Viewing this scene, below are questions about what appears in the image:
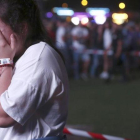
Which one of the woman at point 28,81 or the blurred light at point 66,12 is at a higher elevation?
the woman at point 28,81

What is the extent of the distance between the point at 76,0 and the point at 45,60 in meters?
32.6

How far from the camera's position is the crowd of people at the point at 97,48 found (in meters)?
16.1

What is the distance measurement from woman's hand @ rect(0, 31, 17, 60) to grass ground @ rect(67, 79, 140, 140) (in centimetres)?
491

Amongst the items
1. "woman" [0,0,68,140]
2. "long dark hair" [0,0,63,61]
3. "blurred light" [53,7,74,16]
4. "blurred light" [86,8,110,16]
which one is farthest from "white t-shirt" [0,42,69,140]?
"blurred light" [53,7,74,16]

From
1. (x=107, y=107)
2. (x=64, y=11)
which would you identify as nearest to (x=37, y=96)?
(x=107, y=107)

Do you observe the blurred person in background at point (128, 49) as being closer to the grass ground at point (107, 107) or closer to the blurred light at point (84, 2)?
the grass ground at point (107, 107)

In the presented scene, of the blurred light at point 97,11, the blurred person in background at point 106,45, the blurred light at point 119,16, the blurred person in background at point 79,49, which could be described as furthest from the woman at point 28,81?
the blurred light at point 97,11

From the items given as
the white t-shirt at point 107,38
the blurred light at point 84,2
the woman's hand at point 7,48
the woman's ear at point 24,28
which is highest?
the woman's ear at point 24,28

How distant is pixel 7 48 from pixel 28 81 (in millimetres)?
235

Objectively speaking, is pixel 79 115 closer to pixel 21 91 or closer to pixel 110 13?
pixel 21 91

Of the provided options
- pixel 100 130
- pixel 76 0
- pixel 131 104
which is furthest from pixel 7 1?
pixel 76 0

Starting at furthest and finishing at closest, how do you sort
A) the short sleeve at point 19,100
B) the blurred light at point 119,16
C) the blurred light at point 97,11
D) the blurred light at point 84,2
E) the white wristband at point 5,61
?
the blurred light at point 97,11
the blurred light at point 119,16
the blurred light at point 84,2
the white wristband at point 5,61
the short sleeve at point 19,100

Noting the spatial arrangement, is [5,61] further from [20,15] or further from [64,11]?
[64,11]

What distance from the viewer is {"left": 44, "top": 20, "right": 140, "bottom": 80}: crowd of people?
16.1m
